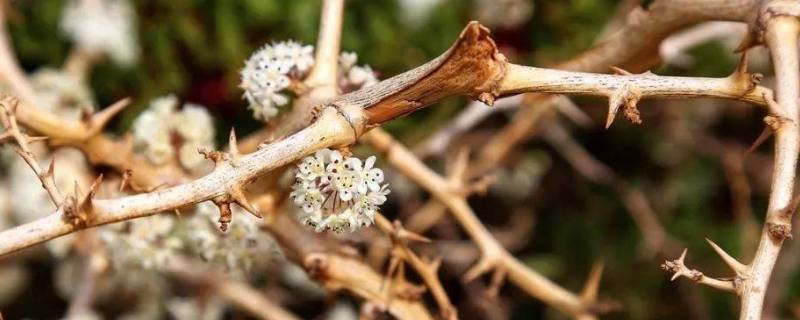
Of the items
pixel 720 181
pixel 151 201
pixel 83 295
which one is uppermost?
pixel 720 181

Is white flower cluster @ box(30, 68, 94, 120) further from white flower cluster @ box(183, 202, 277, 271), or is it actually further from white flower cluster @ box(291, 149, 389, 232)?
white flower cluster @ box(291, 149, 389, 232)

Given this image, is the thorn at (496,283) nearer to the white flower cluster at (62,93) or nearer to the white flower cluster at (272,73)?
the white flower cluster at (272,73)

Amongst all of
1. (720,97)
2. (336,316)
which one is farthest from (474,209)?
(720,97)

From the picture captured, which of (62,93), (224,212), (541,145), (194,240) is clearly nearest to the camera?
(224,212)

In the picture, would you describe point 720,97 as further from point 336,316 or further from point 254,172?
point 336,316

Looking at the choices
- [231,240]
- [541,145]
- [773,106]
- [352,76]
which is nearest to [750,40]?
[773,106]

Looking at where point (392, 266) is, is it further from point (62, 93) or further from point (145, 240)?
point (62, 93)
